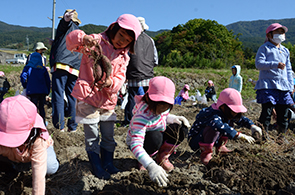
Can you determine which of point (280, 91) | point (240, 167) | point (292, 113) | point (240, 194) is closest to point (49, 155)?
point (240, 194)

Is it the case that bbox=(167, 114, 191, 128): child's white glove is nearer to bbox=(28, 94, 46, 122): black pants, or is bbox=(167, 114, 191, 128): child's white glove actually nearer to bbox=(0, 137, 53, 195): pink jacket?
bbox=(0, 137, 53, 195): pink jacket

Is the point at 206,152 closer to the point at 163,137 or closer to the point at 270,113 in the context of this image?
the point at 163,137

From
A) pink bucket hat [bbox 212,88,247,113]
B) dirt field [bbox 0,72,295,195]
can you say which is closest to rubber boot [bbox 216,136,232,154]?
dirt field [bbox 0,72,295,195]

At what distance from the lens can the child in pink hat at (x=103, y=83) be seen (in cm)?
192

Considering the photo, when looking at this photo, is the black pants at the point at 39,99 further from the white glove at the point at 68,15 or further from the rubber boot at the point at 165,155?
the rubber boot at the point at 165,155

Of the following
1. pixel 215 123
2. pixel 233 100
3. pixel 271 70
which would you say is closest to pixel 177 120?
pixel 215 123

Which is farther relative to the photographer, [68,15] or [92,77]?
[68,15]

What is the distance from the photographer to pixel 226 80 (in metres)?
11.5

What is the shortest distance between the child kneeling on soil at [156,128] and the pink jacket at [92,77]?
286mm

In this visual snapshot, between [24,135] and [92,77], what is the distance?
77cm

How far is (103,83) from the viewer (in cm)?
193

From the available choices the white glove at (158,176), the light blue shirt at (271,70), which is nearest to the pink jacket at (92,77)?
the white glove at (158,176)

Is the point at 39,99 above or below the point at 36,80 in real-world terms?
below

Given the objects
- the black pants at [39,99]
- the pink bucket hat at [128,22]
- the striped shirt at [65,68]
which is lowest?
the black pants at [39,99]
